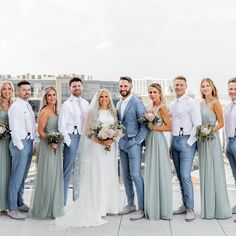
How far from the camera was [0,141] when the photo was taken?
4.62m

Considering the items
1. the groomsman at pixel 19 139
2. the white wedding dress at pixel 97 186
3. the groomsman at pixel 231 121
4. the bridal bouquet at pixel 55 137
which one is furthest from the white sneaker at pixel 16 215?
the groomsman at pixel 231 121

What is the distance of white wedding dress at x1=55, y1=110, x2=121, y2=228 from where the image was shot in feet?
14.4

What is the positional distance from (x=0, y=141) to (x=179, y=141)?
6.19ft

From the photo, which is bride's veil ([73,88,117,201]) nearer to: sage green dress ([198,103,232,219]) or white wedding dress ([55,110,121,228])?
white wedding dress ([55,110,121,228])

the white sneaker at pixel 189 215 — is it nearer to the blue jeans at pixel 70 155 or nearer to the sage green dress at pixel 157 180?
the sage green dress at pixel 157 180

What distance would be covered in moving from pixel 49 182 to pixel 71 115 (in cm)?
76

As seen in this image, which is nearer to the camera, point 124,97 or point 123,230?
point 123,230

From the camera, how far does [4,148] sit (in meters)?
4.66

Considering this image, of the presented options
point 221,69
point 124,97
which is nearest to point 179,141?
point 124,97

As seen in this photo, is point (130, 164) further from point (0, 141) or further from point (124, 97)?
point (0, 141)

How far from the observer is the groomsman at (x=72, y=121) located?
474cm

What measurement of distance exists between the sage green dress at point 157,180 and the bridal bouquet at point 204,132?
0.38 meters

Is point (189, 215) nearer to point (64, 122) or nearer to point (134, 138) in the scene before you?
point (134, 138)

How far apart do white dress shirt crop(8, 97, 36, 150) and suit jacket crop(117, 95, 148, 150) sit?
0.99 m
